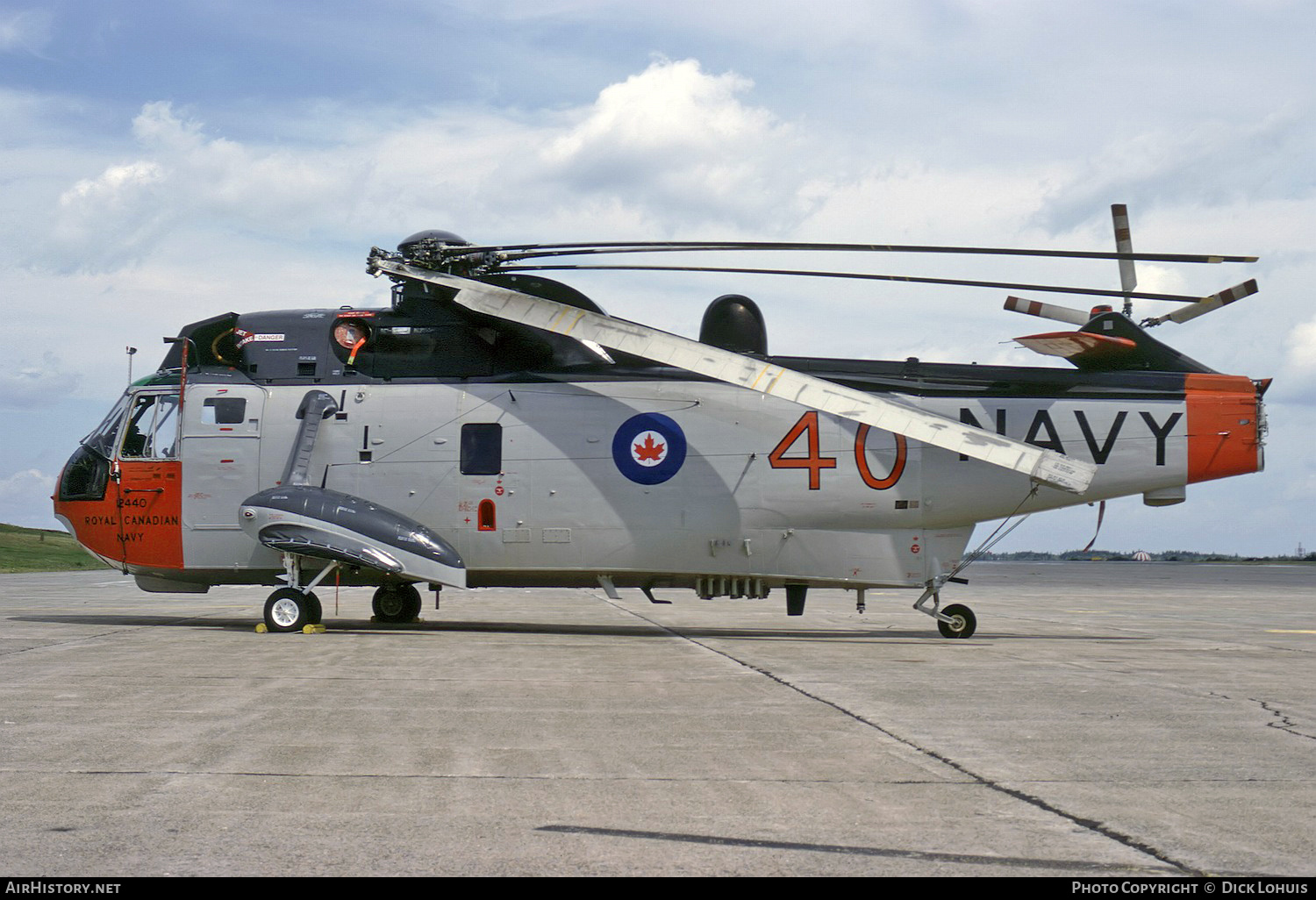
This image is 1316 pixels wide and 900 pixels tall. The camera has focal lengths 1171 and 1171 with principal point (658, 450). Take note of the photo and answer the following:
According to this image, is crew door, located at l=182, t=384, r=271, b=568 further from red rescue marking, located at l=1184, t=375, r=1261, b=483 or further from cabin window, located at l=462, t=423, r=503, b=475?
red rescue marking, located at l=1184, t=375, r=1261, b=483

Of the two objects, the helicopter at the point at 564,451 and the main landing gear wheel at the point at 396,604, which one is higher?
the helicopter at the point at 564,451

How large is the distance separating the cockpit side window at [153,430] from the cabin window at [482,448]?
4.49 m

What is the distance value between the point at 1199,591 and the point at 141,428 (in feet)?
118

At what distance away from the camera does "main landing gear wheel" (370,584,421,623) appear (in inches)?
753

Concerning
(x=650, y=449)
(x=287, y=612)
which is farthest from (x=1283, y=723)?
(x=287, y=612)

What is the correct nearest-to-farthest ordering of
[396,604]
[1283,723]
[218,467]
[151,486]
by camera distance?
1. [1283,723]
2. [218,467]
3. [151,486]
4. [396,604]

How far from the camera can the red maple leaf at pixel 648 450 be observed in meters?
16.9

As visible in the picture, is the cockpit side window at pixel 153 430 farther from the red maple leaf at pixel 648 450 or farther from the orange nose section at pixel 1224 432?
the orange nose section at pixel 1224 432

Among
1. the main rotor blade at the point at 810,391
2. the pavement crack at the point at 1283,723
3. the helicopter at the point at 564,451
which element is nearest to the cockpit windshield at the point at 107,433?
the helicopter at the point at 564,451

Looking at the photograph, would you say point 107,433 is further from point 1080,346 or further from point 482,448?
point 1080,346

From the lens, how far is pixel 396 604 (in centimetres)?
1917

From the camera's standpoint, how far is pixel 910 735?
320 inches

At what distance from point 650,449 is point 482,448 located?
249cm

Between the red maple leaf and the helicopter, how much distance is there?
0.09ft
